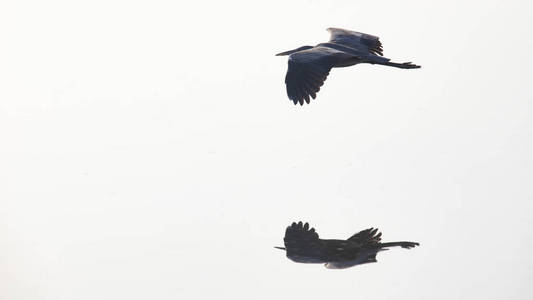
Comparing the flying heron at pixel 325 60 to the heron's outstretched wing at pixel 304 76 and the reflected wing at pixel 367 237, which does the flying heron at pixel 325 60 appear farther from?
the reflected wing at pixel 367 237

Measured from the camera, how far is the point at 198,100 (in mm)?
8711

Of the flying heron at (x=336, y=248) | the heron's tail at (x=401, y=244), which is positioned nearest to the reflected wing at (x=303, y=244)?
the flying heron at (x=336, y=248)

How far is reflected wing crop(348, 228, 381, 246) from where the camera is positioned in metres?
5.82

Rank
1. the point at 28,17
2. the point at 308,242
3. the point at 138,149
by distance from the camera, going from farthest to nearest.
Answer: the point at 28,17
the point at 138,149
the point at 308,242

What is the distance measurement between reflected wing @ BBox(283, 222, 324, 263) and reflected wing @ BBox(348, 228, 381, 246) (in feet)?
0.72

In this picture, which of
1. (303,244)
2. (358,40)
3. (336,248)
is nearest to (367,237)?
(336,248)

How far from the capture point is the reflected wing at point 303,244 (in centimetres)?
572

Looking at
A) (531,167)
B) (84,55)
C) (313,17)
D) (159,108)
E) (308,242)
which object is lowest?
(308,242)

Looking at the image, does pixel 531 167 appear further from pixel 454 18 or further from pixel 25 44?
pixel 25 44

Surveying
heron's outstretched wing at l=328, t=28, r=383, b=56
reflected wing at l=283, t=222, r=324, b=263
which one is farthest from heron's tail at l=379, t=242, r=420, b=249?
heron's outstretched wing at l=328, t=28, r=383, b=56

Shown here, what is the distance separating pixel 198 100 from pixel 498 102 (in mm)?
2567

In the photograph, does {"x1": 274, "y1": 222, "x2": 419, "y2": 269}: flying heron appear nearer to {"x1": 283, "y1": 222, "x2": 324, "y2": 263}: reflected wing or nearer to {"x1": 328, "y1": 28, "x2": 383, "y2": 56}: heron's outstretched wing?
{"x1": 283, "y1": 222, "x2": 324, "y2": 263}: reflected wing

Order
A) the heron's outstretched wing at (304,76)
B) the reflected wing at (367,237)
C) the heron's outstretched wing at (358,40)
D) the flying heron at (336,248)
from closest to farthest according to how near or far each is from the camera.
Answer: the flying heron at (336,248)
the reflected wing at (367,237)
the heron's outstretched wing at (304,76)
the heron's outstretched wing at (358,40)

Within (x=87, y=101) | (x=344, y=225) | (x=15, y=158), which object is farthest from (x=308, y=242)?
(x=87, y=101)
